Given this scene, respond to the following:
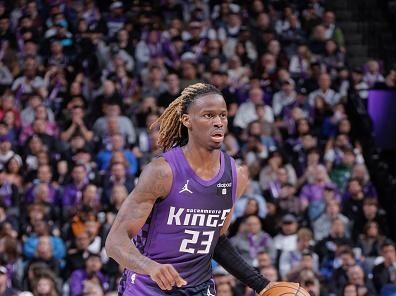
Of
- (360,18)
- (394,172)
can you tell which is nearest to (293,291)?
(394,172)

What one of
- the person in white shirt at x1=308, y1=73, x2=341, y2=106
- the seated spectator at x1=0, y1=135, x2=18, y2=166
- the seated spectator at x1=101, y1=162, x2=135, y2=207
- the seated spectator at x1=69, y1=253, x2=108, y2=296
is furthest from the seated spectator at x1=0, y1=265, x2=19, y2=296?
the person in white shirt at x1=308, y1=73, x2=341, y2=106

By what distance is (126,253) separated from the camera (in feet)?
16.8

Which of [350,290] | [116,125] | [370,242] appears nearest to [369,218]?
[370,242]

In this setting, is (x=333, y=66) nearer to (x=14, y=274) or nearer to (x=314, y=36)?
(x=314, y=36)

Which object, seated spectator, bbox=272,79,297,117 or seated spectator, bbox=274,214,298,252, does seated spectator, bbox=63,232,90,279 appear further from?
seated spectator, bbox=272,79,297,117

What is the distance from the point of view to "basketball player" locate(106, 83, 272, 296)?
522 cm

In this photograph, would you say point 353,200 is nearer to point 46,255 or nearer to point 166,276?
point 46,255

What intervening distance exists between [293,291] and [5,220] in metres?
5.87

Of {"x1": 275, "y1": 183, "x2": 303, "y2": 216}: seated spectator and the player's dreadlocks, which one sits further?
{"x1": 275, "y1": 183, "x2": 303, "y2": 216}: seated spectator

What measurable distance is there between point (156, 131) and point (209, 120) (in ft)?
24.4

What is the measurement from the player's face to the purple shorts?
0.76 meters

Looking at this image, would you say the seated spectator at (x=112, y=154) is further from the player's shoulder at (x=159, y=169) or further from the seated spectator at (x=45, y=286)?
the player's shoulder at (x=159, y=169)

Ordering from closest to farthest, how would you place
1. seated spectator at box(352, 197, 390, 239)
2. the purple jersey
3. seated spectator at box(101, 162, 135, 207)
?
the purple jersey
seated spectator at box(101, 162, 135, 207)
seated spectator at box(352, 197, 390, 239)

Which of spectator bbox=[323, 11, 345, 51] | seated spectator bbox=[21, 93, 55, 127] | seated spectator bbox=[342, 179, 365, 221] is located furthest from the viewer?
spectator bbox=[323, 11, 345, 51]
